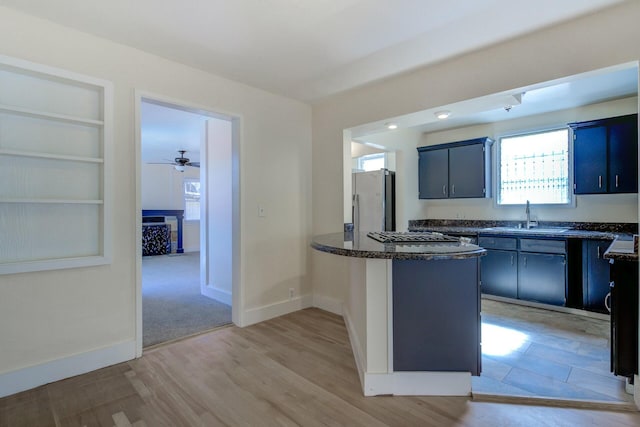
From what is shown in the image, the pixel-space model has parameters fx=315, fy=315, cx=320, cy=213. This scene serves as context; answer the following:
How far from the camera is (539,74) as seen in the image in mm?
2137

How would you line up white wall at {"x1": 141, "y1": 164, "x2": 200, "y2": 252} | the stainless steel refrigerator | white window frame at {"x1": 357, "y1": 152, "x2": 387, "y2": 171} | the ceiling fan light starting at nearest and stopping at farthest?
1. the ceiling fan light
2. the stainless steel refrigerator
3. white window frame at {"x1": 357, "y1": 152, "x2": 387, "y2": 171}
4. white wall at {"x1": 141, "y1": 164, "x2": 200, "y2": 252}

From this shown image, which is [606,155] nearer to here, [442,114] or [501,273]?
[501,273]

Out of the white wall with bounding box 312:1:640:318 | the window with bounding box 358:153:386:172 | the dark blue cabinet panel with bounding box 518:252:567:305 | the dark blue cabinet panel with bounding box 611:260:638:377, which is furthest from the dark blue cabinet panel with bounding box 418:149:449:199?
the dark blue cabinet panel with bounding box 611:260:638:377

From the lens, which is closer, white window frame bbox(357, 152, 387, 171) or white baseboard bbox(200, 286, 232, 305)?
white baseboard bbox(200, 286, 232, 305)

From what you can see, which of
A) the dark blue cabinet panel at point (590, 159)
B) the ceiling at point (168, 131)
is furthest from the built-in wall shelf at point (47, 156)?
the dark blue cabinet panel at point (590, 159)

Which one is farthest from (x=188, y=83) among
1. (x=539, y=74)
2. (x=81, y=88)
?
(x=539, y=74)

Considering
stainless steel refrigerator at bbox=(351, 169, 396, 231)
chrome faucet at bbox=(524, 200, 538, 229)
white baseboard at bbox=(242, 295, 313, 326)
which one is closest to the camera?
white baseboard at bbox=(242, 295, 313, 326)

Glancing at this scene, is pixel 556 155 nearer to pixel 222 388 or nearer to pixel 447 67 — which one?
pixel 447 67

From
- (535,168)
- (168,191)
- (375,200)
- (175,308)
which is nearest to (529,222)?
(535,168)

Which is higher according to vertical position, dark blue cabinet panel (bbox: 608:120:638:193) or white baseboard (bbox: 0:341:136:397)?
dark blue cabinet panel (bbox: 608:120:638:193)

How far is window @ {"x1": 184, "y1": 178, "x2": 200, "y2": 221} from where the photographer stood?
9266mm

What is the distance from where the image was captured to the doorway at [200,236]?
2.93 meters

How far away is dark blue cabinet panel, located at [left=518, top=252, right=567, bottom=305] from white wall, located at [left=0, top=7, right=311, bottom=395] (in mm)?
2759

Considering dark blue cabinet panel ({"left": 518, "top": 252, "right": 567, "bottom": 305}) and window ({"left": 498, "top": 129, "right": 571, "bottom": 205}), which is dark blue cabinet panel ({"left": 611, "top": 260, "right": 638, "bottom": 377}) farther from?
window ({"left": 498, "top": 129, "right": 571, "bottom": 205})
